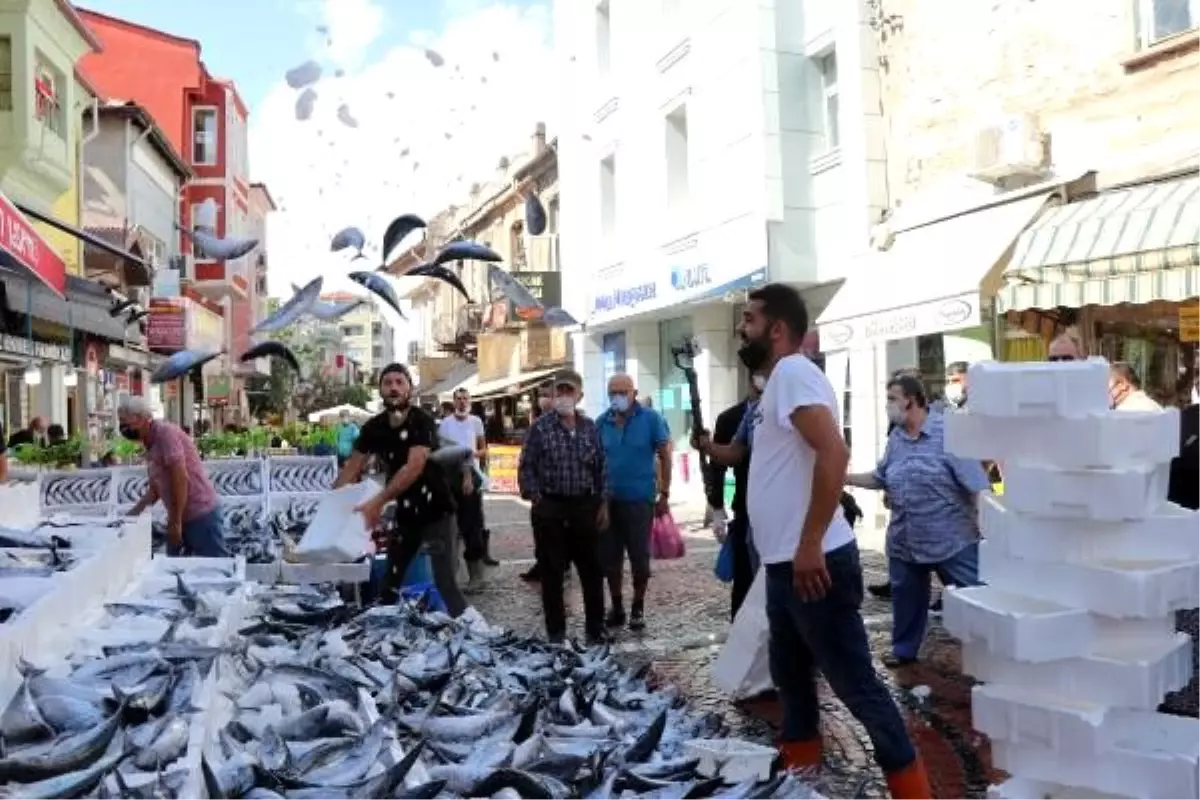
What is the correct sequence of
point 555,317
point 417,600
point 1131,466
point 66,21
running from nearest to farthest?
point 1131,466
point 417,600
point 555,317
point 66,21

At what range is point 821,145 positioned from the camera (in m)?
17.8

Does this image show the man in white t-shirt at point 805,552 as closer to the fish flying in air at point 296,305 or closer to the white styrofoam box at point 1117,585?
the white styrofoam box at point 1117,585

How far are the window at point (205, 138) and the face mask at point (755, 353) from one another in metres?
42.8

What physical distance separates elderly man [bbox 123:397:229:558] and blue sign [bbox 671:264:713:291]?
1246 centimetres

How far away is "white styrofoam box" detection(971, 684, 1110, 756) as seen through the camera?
3.21 metres

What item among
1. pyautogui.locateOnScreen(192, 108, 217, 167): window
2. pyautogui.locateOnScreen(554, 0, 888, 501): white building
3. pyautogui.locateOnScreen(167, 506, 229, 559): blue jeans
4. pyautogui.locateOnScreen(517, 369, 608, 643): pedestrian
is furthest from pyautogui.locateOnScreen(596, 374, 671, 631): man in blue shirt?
pyautogui.locateOnScreen(192, 108, 217, 167): window

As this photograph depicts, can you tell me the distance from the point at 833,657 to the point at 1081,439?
44.4 inches

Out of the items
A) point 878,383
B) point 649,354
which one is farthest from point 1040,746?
point 649,354

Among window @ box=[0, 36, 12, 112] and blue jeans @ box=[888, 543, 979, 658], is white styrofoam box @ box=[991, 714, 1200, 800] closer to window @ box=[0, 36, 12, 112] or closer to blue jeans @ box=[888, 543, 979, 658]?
blue jeans @ box=[888, 543, 979, 658]

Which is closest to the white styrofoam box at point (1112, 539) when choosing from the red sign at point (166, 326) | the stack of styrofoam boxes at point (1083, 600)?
the stack of styrofoam boxes at point (1083, 600)

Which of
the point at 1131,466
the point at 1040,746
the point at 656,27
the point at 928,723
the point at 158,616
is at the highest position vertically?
the point at 656,27

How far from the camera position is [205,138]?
4338 centimetres

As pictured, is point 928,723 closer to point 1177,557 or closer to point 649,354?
point 1177,557

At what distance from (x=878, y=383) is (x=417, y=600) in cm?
1038
